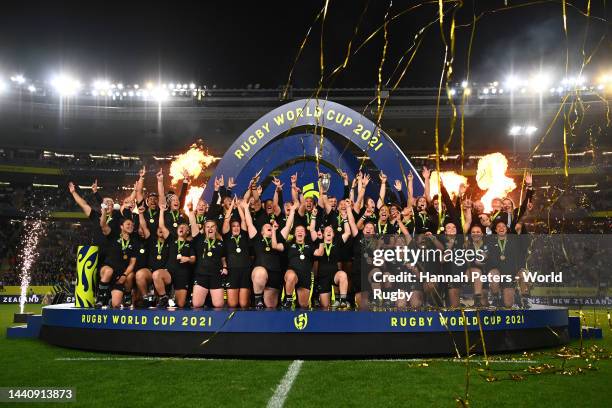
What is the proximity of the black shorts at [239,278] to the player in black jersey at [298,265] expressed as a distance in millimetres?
647

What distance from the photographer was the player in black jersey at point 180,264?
8.79 meters

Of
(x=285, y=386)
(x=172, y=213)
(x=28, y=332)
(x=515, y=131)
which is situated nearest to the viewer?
(x=285, y=386)

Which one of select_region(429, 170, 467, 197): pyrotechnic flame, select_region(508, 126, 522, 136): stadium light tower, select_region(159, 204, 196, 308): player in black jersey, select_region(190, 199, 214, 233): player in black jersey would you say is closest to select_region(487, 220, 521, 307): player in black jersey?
select_region(429, 170, 467, 197): pyrotechnic flame

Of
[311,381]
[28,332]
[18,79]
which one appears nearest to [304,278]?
[311,381]

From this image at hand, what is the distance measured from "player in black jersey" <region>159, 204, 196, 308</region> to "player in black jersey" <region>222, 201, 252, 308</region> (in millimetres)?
701

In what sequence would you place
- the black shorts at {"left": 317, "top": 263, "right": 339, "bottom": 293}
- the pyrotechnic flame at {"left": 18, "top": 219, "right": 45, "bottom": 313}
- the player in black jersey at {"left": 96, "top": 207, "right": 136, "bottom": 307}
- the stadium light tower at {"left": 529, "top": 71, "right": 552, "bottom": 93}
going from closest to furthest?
the black shorts at {"left": 317, "top": 263, "right": 339, "bottom": 293} < the player in black jersey at {"left": 96, "top": 207, "right": 136, "bottom": 307} < the stadium light tower at {"left": 529, "top": 71, "right": 552, "bottom": 93} < the pyrotechnic flame at {"left": 18, "top": 219, "right": 45, "bottom": 313}

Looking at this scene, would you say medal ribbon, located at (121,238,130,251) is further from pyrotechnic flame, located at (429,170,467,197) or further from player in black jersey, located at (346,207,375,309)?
pyrotechnic flame, located at (429,170,467,197)

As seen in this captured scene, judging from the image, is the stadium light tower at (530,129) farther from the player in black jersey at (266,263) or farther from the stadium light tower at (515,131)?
the player in black jersey at (266,263)

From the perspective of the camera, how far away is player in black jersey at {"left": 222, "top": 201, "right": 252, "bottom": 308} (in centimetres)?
845

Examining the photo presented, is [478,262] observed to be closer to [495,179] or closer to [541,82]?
[495,179]

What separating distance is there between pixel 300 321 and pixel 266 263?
152cm

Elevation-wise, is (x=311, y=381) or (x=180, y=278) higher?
(x=180, y=278)

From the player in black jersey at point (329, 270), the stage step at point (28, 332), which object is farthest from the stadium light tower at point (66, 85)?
the player in black jersey at point (329, 270)

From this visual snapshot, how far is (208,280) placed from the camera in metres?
8.56
